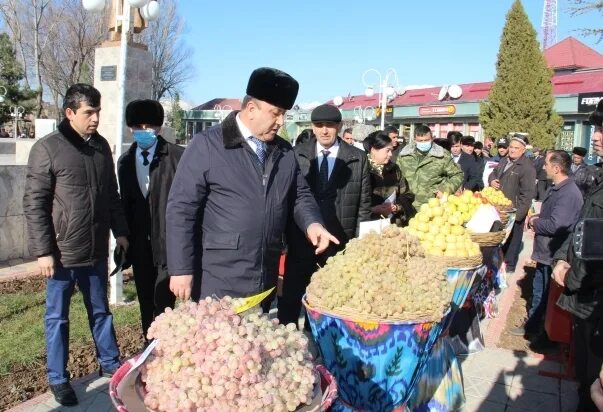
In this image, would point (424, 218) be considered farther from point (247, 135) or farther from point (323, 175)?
point (247, 135)

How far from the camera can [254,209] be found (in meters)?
2.76

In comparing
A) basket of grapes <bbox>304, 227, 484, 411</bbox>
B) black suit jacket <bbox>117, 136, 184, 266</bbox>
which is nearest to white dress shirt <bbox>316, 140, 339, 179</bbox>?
black suit jacket <bbox>117, 136, 184, 266</bbox>

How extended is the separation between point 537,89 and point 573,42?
41.8 feet

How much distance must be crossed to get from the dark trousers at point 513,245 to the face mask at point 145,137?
20.0ft

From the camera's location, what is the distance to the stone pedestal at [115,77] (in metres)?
6.84

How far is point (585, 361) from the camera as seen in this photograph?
3.99m

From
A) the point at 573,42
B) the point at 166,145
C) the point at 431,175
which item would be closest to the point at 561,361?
the point at 431,175

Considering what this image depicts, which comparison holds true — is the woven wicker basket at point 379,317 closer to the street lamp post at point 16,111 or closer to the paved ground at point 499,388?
the paved ground at point 499,388

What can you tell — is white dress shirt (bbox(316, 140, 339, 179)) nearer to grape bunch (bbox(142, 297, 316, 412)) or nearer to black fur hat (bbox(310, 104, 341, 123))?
black fur hat (bbox(310, 104, 341, 123))

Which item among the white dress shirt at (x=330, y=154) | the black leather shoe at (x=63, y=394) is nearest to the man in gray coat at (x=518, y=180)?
the white dress shirt at (x=330, y=154)

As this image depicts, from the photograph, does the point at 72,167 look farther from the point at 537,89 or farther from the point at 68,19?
the point at 68,19

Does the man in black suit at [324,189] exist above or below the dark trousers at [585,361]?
above

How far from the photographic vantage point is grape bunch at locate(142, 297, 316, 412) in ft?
4.98

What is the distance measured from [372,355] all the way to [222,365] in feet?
4.05
